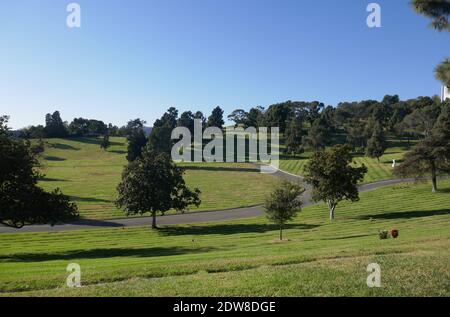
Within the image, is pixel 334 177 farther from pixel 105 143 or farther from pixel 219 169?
pixel 105 143

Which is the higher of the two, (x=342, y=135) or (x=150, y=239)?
(x=342, y=135)

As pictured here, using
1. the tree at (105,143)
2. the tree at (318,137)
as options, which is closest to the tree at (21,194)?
the tree at (318,137)

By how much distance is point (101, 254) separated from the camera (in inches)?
1259

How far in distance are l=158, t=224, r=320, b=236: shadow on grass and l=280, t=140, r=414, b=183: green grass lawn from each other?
3504 cm

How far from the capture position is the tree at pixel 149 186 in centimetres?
4916

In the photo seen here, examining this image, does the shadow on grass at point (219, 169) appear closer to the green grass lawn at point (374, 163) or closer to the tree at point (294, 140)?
the green grass lawn at point (374, 163)

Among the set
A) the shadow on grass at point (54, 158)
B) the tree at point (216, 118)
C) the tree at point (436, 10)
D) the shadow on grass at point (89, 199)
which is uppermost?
the tree at point (216, 118)

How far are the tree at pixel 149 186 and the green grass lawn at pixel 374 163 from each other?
36.6 m
